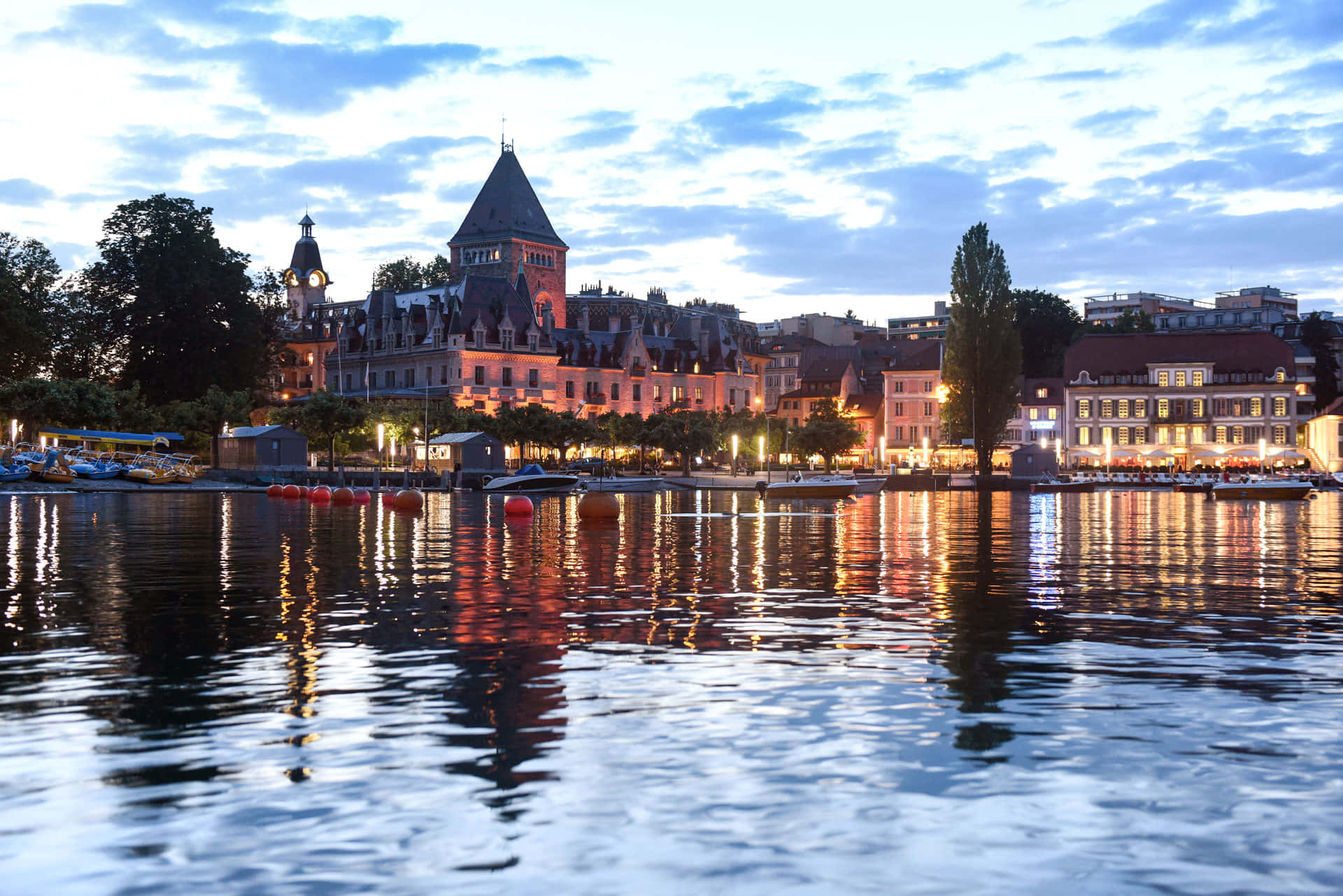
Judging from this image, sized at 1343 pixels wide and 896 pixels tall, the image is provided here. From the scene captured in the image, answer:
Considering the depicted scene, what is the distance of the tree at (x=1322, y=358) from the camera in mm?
162750

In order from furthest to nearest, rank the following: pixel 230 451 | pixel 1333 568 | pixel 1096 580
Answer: pixel 230 451 < pixel 1333 568 < pixel 1096 580

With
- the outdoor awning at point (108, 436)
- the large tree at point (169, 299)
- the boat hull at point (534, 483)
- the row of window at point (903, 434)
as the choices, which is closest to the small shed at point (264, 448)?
the outdoor awning at point (108, 436)

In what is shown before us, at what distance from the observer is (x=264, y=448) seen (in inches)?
3706

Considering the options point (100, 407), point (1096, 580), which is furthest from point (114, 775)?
point (100, 407)

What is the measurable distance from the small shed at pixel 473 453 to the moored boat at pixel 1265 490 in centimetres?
4902

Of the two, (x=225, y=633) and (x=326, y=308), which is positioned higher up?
(x=326, y=308)

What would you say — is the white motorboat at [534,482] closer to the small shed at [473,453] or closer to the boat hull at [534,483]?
the boat hull at [534,483]

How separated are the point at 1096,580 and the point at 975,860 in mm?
18399

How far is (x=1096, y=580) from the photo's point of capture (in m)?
24.2

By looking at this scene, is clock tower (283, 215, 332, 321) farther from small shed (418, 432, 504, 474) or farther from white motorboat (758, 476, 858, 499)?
white motorboat (758, 476, 858, 499)

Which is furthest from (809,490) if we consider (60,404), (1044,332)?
(1044,332)

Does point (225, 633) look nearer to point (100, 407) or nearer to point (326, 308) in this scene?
point (100, 407)

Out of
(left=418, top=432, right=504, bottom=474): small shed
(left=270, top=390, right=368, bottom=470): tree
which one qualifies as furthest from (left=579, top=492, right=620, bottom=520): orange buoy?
(left=270, top=390, right=368, bottom=470): tree

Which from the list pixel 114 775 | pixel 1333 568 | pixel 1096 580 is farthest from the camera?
pixel 1333 568
